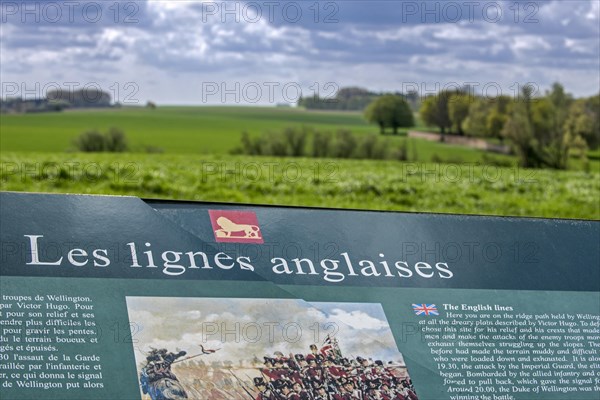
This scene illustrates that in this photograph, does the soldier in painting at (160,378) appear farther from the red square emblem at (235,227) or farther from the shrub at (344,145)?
the shrub at (344,145)

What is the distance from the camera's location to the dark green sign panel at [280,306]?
5.04 meters

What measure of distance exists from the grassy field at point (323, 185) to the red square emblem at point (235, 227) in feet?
30.8

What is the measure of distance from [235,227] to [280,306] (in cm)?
65

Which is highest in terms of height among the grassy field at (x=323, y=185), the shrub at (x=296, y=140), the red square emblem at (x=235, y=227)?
the red square emblem at (x=235, y=227)

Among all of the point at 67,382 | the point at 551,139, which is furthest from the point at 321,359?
the point at 551,139

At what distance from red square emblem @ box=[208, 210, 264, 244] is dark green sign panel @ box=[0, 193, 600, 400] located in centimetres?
1

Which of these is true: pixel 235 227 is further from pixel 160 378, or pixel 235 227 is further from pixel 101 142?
pixel 101 142

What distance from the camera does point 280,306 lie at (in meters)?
5.61

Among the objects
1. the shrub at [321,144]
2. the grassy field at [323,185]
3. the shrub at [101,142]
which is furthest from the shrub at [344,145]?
the grassy field at [323,185]

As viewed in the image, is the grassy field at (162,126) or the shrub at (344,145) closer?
the shrub at (344,145)

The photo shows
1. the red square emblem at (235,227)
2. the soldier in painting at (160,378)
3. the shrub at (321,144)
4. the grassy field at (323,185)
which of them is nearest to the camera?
the soldier in painting at (160,378)

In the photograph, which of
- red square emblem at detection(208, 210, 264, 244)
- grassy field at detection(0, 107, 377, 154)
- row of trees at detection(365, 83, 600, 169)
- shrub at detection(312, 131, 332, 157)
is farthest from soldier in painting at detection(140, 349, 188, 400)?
grassy field at detection(0, 107, 377, 154)

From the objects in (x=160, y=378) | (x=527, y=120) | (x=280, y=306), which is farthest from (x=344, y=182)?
(x=160, y=378)

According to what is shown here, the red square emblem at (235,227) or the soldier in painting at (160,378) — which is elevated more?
the red square emblem at (235,227)
